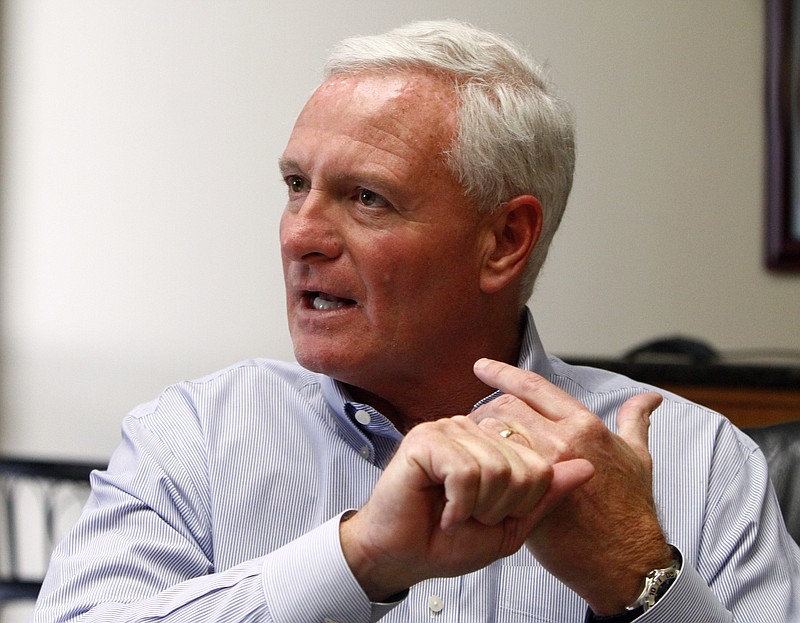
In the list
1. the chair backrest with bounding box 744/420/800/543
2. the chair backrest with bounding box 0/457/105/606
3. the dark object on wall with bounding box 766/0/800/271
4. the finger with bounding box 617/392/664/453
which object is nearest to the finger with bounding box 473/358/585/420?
the finger with bounding box 617/392/664/453

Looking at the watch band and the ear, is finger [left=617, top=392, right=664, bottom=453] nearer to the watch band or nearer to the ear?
the watch band

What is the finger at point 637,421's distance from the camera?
1.10 meters

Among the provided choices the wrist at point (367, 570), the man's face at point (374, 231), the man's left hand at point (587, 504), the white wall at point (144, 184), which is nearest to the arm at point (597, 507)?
the man's left hand at point (587, 504)

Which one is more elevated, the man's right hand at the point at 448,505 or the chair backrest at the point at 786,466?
the man's right hand at the point at 448,505

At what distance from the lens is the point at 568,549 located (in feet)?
3.32

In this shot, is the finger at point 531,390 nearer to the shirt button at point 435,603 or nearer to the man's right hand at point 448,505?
the man's right hand at point 448,505

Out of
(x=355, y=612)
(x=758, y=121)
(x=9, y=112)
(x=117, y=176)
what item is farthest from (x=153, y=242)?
(x=355, y=612)

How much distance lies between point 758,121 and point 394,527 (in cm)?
242

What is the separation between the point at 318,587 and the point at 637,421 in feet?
1.35

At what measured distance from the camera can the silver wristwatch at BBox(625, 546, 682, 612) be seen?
1029 mm

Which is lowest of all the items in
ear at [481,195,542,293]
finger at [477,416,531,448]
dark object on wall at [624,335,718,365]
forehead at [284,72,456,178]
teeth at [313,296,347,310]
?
dark object on wall at [624,335,718,365]

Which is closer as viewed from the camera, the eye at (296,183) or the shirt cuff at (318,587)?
the shirt cuff at (318,587)

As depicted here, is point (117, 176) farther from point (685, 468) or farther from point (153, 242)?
point (685, 468)

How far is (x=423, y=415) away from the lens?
139 cm
